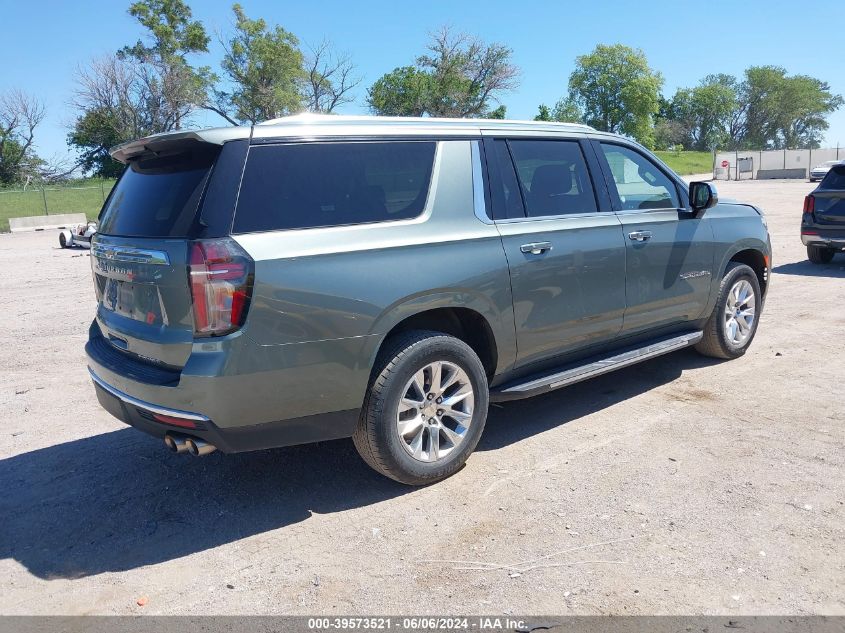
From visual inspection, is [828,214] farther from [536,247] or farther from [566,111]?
[566,111]

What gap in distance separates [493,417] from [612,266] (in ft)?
4.49

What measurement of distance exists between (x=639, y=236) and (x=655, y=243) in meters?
0.21

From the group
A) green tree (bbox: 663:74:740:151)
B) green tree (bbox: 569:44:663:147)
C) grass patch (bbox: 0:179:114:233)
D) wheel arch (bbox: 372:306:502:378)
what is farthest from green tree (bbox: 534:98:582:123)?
wheel arch (bbox: 372:306:502:378)

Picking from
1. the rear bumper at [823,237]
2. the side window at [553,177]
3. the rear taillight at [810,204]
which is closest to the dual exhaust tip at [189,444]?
the side window at [553,177]

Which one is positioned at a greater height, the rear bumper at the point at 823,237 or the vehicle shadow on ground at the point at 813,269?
the rear bumper at the point at 823,237

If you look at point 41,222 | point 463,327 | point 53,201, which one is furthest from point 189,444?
point 53,201

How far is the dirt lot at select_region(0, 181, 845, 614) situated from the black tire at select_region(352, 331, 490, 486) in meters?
0.17

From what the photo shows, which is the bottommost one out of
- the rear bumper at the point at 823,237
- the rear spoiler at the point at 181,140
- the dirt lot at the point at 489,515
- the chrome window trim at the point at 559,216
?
the dirt lot at the point at 489,515

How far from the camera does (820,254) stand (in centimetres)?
1141

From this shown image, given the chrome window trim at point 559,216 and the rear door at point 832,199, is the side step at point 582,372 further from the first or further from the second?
the rear door at point 832,199

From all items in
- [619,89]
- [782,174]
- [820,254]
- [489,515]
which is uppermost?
[619,89]

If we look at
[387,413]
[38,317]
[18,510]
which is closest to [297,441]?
[387,413]

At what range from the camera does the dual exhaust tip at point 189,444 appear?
3328 millimetres

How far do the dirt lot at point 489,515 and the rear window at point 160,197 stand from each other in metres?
1.52
